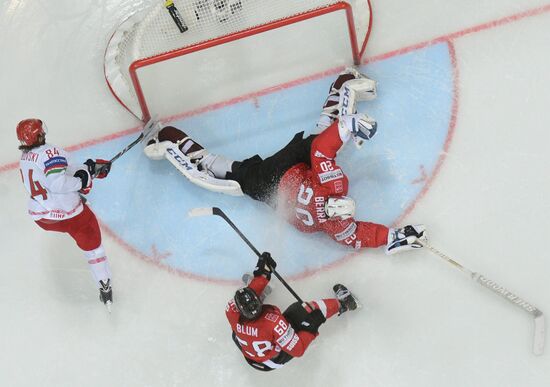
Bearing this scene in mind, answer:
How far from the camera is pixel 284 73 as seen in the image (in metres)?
4.46

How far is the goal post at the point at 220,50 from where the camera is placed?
172 inches

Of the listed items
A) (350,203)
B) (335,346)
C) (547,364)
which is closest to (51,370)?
(335,346)

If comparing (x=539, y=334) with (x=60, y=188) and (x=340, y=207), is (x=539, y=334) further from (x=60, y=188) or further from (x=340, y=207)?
(x=60, y=188)

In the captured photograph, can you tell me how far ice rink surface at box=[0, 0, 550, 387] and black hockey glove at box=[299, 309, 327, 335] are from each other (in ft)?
0.77

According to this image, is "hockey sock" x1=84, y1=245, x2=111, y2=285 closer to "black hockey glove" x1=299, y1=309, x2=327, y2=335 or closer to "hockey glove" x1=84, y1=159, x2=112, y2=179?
"hockey glove" x1=84, y1=159, x2=112, y2=179

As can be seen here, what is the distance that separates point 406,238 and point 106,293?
175cm

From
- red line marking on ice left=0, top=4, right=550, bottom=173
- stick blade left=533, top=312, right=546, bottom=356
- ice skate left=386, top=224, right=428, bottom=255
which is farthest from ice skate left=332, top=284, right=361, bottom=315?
red line marking on ice left=0, top=4, right=550, bottom=173

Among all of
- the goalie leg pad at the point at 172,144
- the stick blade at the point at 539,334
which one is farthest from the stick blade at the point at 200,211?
the stick blade at the point at 539,334

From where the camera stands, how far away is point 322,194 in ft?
12.9

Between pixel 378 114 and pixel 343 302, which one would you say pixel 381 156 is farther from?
pixel 343 302

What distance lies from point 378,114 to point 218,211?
3.69ft

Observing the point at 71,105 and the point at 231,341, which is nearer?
the point at 231,341

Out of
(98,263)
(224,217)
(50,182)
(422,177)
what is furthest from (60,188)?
(422,177)

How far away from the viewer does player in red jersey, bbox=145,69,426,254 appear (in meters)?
3.88
